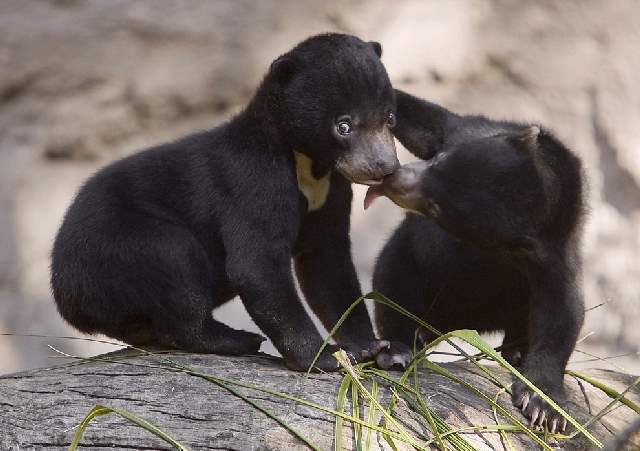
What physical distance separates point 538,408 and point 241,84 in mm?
4167

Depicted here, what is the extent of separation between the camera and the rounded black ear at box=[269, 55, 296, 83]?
4039 mm

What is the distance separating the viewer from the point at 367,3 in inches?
295

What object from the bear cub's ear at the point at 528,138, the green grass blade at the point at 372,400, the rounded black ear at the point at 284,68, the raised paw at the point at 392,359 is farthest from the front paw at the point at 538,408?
the rounded black ear at the point at 284,68

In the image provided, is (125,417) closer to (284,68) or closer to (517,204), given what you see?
(284,68)

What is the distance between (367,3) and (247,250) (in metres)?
4.03

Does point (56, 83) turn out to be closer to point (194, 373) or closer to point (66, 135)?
point (66, 135)

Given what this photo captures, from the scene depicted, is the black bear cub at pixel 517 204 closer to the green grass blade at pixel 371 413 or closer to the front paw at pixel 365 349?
the front paw at pixel 365 349

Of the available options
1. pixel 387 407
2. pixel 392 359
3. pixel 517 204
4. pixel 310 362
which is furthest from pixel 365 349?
pixel 517 204

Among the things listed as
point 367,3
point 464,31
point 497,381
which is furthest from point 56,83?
point 497,381

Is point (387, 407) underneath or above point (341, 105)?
underneath

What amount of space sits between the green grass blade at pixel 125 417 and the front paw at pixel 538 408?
1.44 meters

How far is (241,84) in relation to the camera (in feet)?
24.2

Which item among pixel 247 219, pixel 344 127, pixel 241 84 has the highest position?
pixel 241 84

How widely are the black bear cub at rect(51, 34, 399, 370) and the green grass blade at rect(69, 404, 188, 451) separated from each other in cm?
72
